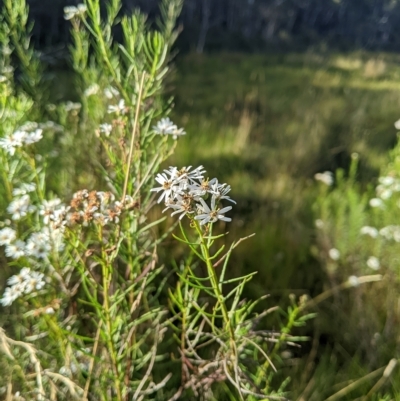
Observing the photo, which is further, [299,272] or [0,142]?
[299,272]

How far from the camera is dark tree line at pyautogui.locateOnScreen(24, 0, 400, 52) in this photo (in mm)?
13641

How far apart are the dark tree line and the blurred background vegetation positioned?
5.18m

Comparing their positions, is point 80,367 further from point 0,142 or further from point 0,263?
point 0,263

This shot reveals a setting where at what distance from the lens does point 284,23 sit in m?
19.7

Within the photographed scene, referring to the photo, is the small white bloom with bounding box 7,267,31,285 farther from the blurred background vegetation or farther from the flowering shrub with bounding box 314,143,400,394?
the flowering shrub with bounding box 314,143,400,394

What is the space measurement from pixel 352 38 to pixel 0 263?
22093 millimetres

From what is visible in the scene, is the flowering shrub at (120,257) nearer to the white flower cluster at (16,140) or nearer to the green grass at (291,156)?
the white flower cluster at (16,140)

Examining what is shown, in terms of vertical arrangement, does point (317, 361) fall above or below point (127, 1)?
below

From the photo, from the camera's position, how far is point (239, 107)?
534 cm

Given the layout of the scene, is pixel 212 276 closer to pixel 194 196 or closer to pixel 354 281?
pixel 194 196

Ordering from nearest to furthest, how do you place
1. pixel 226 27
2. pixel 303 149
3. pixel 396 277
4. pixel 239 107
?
1. pixel 396 277
2. pixel 303 149
3. pixel 239 107
4. pixel 226 27

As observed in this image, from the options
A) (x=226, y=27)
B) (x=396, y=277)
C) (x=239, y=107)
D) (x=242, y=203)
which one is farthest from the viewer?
(x=226, y=27)

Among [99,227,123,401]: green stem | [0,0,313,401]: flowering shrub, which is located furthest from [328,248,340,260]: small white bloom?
[99,227,123,401]: green stem

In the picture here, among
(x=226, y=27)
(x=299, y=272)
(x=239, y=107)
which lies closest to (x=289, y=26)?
(x=226, y=27)
